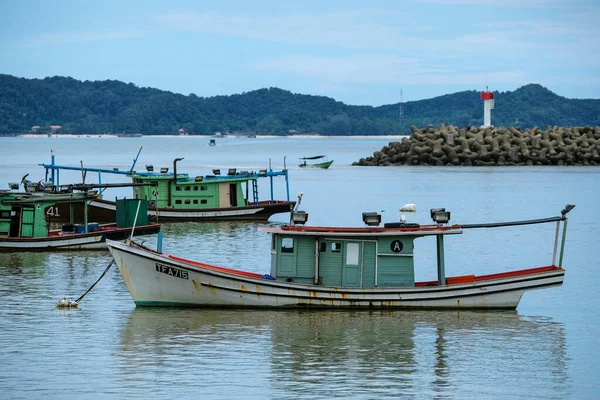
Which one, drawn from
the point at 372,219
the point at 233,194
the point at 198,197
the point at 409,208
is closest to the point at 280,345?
the point at 372,219

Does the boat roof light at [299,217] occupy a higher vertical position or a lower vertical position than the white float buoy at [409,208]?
higher

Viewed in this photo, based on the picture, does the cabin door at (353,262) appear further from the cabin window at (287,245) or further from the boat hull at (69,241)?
the boat hull at (69,241)

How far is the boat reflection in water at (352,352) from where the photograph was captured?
2127cm

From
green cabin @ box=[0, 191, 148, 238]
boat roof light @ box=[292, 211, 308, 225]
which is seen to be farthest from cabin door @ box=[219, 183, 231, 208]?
boat roof light @ box=[292, 211, 308, 225]

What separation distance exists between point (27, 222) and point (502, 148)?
270 ft

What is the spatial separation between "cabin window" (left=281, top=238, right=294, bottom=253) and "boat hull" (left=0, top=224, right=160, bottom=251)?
13.5m

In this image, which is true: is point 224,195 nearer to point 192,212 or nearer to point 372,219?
point 192,212

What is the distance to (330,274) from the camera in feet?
91.4

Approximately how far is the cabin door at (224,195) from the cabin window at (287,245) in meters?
26.7

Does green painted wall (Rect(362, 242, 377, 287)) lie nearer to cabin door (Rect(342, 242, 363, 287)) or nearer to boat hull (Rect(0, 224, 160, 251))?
cabin door (Rect(342, 242, 363, 287))

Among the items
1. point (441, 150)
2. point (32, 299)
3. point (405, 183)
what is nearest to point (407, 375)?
point (32, 299)

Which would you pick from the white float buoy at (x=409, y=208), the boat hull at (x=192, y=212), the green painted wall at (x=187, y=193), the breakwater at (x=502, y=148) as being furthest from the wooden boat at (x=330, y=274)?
the breakwater at (x=502, y=148)

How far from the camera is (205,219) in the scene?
53.8 m

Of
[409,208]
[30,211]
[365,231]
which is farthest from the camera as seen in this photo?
[409,208]
